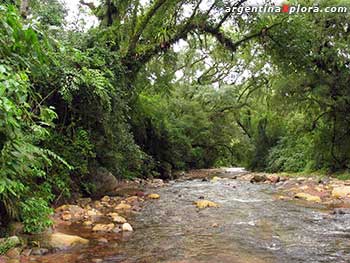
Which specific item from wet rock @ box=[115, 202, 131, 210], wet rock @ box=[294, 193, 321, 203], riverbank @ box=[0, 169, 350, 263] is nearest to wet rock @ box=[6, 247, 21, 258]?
riverbank @ box=[0, 169, 350, 263]

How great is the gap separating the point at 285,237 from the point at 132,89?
695 cm

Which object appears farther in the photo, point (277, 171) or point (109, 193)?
point (277, 171)

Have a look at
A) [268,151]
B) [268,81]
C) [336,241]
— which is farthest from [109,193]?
[268,151]

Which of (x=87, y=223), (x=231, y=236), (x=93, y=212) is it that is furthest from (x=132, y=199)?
(x=231, y=236)

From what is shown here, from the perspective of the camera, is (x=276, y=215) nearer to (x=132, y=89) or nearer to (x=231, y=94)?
(x=132, y=89)

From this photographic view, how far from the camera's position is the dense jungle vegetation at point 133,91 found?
283 cm

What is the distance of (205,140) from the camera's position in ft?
75.8

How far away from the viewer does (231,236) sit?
464 centimetres

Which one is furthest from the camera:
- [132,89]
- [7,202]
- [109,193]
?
[132,89]

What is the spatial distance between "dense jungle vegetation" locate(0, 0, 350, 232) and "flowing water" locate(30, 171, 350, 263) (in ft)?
4.09

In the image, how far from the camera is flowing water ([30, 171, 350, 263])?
148 inches

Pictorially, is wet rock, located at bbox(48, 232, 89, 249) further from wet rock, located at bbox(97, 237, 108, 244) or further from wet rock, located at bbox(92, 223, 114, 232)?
wet rock, located at bbox(92, 223, 114, 232)

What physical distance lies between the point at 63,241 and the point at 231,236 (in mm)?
2128

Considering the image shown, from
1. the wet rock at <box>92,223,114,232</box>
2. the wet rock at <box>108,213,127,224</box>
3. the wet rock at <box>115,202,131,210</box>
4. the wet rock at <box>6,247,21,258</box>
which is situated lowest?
the wet rock at <box>115,202,131,210</box>
